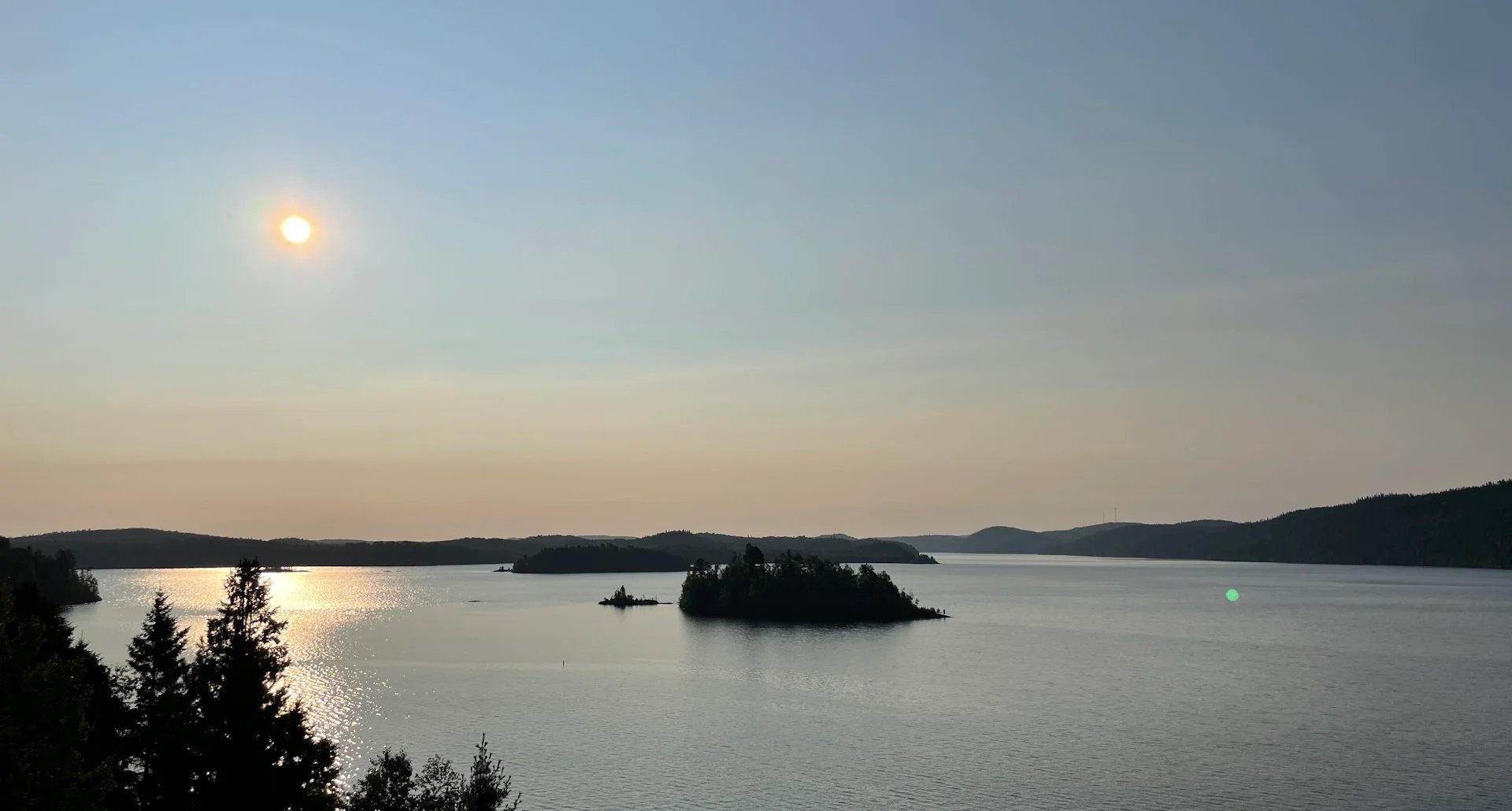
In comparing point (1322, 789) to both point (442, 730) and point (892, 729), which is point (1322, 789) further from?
point (442, 730)

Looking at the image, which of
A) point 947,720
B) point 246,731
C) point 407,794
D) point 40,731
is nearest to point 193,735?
point 246,731

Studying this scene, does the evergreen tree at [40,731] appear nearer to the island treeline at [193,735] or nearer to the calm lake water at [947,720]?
the island treeline at [193,735]

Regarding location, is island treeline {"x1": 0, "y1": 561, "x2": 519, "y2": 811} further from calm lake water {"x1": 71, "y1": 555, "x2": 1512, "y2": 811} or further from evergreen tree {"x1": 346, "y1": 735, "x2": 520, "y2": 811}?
calm lake water {"x1": 71, "y1": 555, "x2": 1512, "y2": 811}

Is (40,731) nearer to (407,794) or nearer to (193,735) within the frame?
(193,735)

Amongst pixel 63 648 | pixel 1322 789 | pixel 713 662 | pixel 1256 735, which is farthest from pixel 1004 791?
pixel 713 662

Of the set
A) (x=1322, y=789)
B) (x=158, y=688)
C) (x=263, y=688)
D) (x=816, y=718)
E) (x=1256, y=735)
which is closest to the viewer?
(x=263, y=688)

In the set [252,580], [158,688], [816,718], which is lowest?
[816,718]

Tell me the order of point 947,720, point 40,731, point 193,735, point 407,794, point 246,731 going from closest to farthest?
point 40,731 → point 193,735 → point 246,731 → point 407,794 → point 947,720

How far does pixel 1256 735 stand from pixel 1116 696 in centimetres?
2616

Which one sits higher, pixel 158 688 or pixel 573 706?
pixel 158 688

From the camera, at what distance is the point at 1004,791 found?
3019 inches

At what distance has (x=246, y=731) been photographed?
3856cm

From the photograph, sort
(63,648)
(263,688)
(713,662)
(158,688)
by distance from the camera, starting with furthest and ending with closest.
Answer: (713,662) < (63,648) < (158,688) < (263,688)

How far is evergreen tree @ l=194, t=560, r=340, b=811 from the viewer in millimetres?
38281
